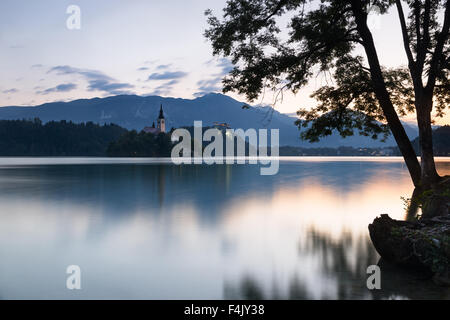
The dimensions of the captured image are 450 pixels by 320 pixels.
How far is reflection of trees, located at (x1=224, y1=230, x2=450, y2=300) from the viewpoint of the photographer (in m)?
7.93

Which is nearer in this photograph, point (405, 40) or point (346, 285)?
point (346, 285)

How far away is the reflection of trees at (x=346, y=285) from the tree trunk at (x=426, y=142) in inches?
169

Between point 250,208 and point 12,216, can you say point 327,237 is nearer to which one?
point 250,208

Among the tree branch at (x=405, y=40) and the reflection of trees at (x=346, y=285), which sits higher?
the tree branch at (x=405, y=40)

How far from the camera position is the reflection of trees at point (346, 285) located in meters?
7.93

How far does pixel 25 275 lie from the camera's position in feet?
31.0

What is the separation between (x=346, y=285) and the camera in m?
8.62

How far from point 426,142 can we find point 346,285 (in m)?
8.34

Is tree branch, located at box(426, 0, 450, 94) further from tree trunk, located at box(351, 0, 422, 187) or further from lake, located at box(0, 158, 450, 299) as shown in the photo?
lake, located at box(0, 158, 450, 299)

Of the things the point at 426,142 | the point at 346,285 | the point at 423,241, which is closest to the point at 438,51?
the point at 426,142

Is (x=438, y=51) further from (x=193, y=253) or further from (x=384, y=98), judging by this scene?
(x=193, y=253)

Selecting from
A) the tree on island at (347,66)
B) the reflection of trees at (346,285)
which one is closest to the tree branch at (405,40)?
the tree on island at (347,66)

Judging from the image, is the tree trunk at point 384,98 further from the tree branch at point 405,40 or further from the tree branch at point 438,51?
the tree branch at point 438,51

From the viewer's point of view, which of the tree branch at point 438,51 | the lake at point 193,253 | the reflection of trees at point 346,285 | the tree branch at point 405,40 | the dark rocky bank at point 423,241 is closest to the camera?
the reflection of trees at point 346,285
